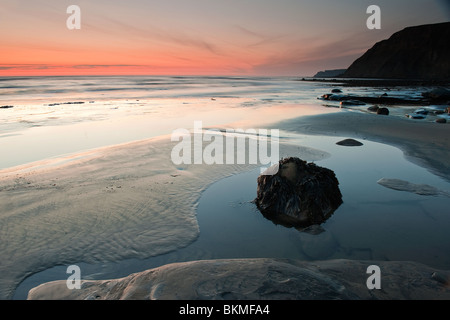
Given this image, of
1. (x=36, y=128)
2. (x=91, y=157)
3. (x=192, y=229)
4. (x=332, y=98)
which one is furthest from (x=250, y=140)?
(x=332, y=98)

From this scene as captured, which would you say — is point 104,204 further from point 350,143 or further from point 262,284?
point 350,143

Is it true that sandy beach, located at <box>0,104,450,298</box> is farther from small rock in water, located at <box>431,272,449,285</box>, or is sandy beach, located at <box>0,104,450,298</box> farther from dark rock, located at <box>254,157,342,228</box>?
small rock in water, located at <box>431,272,449,285</box>

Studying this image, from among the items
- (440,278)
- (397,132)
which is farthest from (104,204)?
(397,132)

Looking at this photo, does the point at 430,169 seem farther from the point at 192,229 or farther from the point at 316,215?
the point at 192,229

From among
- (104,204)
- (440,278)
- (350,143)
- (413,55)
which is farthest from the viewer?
(413,55)

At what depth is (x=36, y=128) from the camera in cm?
1251

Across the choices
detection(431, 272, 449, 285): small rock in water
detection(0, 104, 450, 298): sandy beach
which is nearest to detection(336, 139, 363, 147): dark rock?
detection(0, 104, 450, 298): sandy beach

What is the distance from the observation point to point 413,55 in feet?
360

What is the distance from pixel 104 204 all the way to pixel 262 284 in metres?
3.60

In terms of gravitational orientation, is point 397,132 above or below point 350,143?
above

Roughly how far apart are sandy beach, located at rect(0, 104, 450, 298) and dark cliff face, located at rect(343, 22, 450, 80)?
110024 millimetres

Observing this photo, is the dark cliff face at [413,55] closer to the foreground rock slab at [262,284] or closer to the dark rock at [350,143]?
the dark rock at [350,143]

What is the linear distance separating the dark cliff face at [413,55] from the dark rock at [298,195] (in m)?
110

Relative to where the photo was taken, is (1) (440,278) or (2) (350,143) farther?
(2) (350,143)
